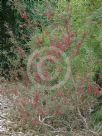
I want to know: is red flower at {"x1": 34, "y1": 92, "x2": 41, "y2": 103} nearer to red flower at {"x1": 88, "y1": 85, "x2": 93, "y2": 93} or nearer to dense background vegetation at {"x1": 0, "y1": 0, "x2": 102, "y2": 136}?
dense background vegetation at {"x1": 0, "y1": 0, "x2": 102, "y2": 136}

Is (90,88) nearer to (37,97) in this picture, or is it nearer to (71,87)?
(71,87)

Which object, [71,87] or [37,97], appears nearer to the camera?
[37,97]

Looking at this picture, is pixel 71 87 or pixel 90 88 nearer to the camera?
Answer: pixel 90 88

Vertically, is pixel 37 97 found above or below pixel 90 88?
below

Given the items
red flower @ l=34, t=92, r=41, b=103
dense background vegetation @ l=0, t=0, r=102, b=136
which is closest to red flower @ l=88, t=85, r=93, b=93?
dense background vegetation @ l=0, t=0, r=102, b=136

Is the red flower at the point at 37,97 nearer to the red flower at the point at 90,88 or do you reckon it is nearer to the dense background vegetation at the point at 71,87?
the dense background vegetation at the point at 71,87

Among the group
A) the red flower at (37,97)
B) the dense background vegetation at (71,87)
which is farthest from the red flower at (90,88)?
the red flower at (37,97)

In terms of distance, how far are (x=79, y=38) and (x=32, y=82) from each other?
1.01m

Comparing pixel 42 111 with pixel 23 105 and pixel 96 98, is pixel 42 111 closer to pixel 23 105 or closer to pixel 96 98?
pixel 23 105

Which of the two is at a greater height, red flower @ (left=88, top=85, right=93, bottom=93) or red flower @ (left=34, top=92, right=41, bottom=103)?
red flower @ (left=88, top=85, right=93, bottom=93)

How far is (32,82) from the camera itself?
6.80 metres

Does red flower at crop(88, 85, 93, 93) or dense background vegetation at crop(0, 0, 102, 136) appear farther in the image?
dense background vegetation at crop(0, 0, 102, 136)

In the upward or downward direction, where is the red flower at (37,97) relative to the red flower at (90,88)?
downward

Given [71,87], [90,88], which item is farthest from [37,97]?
[90,88]
